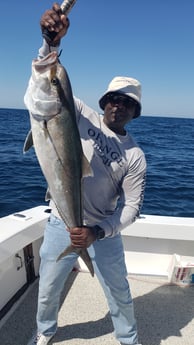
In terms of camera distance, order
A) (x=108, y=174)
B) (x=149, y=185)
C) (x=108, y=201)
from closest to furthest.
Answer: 1. (x=108, y=174)
2. (x=108, y=201)
3. (x=149, y=185)

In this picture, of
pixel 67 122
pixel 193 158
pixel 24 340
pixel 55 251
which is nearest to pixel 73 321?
pixel 24 340

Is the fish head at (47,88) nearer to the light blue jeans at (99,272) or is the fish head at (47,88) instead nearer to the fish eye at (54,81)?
the fish eye at (54,81)

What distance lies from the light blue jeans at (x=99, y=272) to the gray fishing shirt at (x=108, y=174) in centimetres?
20

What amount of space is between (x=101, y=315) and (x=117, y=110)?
7.13 ft

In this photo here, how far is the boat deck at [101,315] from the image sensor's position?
290cm

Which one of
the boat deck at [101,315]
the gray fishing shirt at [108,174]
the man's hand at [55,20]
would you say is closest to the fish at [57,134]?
the man's hand at [55,20]

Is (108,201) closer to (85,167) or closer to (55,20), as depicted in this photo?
(85,167)

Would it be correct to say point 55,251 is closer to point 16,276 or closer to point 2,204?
point 16,276

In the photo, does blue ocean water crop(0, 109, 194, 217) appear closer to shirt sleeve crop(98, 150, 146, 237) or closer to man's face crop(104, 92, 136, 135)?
shirt sleeve crop(98, 150, 146, 237)

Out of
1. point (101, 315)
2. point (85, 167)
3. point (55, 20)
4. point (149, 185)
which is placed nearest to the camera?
point (55, 20)

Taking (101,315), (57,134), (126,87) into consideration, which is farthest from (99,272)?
(126,87)

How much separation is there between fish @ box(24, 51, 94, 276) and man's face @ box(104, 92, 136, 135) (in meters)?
0.48

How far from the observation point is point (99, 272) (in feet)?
8.18

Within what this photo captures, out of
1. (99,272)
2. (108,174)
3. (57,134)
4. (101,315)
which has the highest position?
(57,134)
